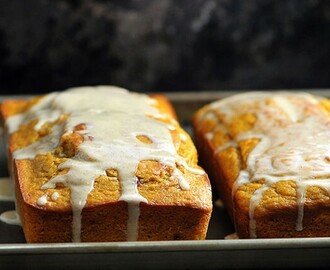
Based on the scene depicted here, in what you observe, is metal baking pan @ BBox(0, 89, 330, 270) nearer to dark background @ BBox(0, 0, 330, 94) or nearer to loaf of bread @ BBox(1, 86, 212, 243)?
loaf of bread @ BBox(1, 86, 212, 243)

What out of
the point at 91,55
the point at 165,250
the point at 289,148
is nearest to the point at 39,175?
the point at 165,250

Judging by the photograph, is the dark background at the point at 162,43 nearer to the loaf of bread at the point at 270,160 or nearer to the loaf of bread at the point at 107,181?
the loaf of bread at the point at 270,160

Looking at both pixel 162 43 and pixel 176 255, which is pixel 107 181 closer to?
pixel 176 255

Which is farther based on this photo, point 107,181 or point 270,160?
point 270,160

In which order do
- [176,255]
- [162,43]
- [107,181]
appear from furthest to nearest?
[162,43], [107,181], [176,255]

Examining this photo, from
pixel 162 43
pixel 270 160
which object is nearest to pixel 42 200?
pixel 270 160

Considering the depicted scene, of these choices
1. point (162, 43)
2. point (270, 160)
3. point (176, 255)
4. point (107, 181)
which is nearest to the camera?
point (176, 255)

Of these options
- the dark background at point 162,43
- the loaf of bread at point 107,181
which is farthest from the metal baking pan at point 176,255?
the dark background at point 162,43

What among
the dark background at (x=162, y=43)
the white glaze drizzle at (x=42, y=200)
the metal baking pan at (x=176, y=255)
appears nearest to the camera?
the metal baking pan at (x=176, y=255)
